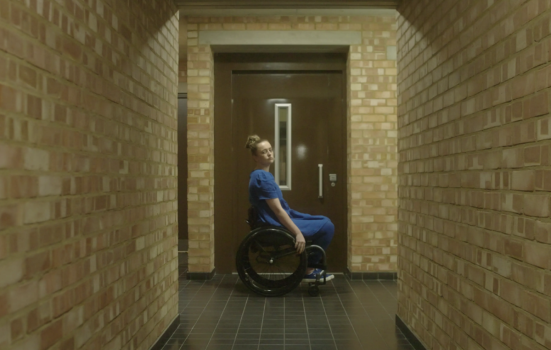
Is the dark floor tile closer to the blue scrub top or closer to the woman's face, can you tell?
the blue scrub top

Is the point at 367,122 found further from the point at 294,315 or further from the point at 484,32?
the point at 484,32

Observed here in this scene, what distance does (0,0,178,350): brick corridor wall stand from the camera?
1.09m

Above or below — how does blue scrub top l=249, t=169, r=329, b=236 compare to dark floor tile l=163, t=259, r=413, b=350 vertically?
above

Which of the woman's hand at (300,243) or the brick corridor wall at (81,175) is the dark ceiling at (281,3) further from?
the woman's hand at (300,243)

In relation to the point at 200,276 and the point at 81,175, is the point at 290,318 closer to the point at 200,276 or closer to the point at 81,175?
the point at 200,276

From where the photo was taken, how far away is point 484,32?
1576mm

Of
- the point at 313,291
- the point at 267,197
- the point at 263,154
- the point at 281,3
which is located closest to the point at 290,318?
the point at 313,291

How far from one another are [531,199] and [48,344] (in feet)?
4.72

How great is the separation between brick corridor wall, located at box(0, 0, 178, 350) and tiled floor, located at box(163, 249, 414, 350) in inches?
17.1

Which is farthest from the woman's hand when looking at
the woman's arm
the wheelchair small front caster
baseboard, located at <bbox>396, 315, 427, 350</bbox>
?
baseboard, located at <bbox>396, 315, 427, 350</bbox>

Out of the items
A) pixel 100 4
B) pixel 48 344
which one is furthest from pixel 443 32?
pixel 48 344

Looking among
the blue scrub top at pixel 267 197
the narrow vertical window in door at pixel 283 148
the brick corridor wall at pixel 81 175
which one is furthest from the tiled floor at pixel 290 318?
the narrow vertical window in door at pixel 283 148

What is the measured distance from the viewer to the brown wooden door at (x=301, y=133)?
4316mm

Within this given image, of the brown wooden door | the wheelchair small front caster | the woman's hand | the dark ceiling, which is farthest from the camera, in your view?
the brown wooden door
